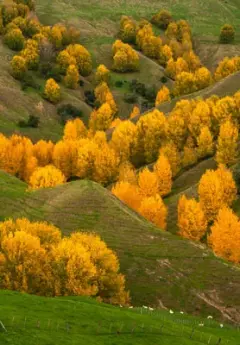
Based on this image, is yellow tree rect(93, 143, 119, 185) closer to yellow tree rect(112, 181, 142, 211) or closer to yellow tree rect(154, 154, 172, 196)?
yellow tree rect(154, 154, 172, 196)

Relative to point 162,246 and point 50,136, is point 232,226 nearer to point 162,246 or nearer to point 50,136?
point 162,246

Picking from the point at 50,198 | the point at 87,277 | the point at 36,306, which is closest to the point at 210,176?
the point at 50,198

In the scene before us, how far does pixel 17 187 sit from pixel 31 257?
40.1 meters

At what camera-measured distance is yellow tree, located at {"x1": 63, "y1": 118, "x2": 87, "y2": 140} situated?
18750 cm

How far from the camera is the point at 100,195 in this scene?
112 metres

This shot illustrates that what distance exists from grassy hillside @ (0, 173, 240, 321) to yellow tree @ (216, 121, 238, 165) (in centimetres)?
4376

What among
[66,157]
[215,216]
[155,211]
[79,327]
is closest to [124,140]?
[66,157]

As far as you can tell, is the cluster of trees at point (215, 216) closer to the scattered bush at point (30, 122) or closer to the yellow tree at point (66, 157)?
the yellow tree at point (66, 157)

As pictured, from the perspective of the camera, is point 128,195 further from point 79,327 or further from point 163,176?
point 79,327

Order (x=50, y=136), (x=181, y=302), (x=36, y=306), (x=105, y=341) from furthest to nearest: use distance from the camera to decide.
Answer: (x=50, y=136) < (x=181, y=302) < (x=36, y=306) < (x=105, y=341)

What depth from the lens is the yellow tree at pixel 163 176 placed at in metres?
144

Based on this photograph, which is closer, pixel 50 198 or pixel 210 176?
pixel 50 198

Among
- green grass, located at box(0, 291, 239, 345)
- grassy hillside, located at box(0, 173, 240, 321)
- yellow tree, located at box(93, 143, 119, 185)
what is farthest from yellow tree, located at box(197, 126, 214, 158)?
green grass, located at box(0, 291, 239, 345)

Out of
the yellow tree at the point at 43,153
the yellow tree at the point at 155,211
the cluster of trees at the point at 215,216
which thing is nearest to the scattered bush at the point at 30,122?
the yellow tree at the point at 43,153
